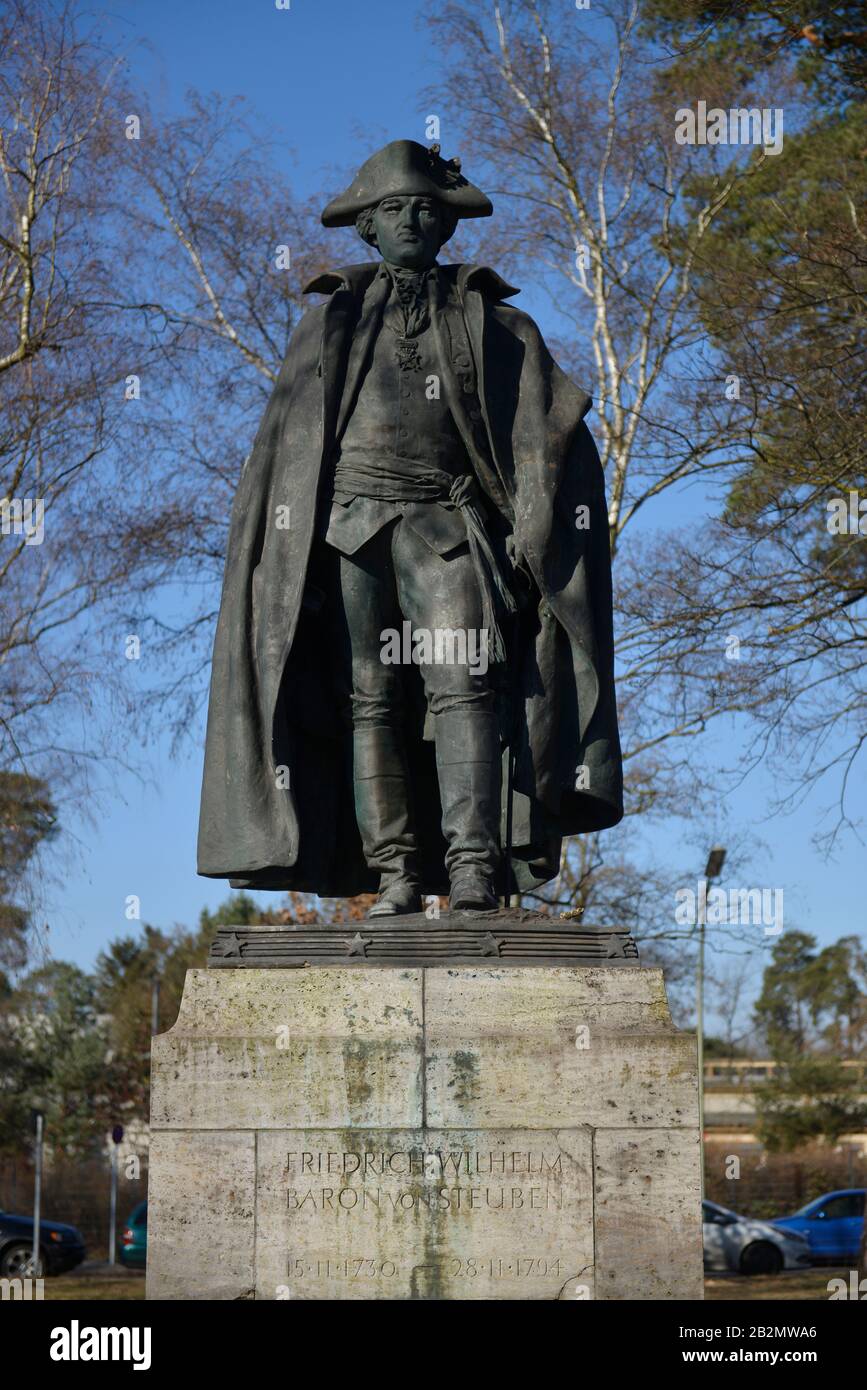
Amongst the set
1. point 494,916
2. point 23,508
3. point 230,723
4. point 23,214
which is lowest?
point 494,916

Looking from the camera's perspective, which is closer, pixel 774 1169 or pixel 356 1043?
pixel 356 1043

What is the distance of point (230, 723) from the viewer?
A: 7848 millimetres

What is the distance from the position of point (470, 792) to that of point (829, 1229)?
2427 cm

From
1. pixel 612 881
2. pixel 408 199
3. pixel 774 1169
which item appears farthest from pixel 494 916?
pixel 774 1169

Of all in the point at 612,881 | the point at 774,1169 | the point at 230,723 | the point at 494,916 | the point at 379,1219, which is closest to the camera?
the point at 379,1219

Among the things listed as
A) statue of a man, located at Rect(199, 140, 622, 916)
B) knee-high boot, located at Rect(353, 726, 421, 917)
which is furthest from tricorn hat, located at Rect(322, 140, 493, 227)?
knee-high boot, located at Rect(353, 726, 421, 917)

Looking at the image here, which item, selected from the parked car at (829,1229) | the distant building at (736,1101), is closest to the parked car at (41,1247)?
the parked car at (829,1229)

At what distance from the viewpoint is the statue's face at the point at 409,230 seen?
8.13m

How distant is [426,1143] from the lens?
685cm

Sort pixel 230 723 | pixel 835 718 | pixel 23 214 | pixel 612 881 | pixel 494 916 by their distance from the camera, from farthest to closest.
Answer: pixel 612 881, pixel 23 214, pixel 835 718, pixel 230 723, pixel 494 916

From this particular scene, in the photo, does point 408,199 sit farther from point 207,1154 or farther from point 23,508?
point 23,508

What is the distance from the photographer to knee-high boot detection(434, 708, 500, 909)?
764 cm

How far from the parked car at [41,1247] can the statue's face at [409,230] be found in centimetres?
1948

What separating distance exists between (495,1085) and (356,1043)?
0.48 meters
